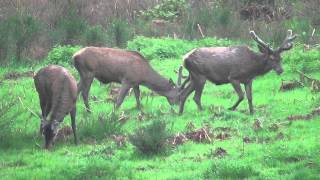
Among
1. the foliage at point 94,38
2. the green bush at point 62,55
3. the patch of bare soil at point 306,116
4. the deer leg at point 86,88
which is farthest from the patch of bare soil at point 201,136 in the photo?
the foliage at point 94,38

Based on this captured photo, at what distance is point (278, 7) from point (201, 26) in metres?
5.42

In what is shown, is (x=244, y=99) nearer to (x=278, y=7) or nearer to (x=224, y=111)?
(x=224, y=111)

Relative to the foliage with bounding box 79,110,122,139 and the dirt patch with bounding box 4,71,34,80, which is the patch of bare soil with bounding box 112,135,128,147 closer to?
the foliage with bounding box 79,110,122,139

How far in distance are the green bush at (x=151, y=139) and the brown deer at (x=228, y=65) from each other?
373 cm

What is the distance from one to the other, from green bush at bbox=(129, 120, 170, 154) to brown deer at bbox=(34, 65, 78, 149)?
1.56 m

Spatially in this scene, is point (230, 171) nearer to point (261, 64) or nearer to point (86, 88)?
point (261, 64)

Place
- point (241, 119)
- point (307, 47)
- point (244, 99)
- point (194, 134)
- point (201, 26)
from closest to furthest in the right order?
point (194, 134) < point (241, 119) < point (244, 99) < point (307, 47) < point (201, 26)

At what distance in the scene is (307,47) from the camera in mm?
20562

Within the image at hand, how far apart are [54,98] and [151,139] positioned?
2390 mm

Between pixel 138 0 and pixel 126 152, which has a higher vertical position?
pixel 126 152

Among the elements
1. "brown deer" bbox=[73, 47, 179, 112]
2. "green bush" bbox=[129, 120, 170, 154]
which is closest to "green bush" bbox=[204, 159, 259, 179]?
"green bush" bbox=[129, 120, 170, 154]

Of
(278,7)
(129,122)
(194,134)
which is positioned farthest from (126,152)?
(278,7)

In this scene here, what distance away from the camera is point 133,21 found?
2986cm

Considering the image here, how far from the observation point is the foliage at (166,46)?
22609 mm
